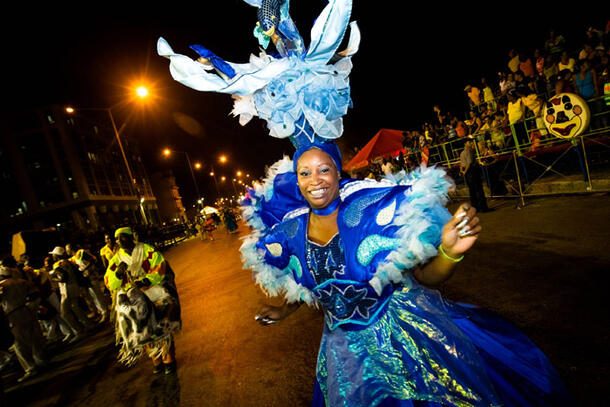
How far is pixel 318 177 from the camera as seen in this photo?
6.07ft

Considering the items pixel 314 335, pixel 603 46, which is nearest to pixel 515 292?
pixel 314 335

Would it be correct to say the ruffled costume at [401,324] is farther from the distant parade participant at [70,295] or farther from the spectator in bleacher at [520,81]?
the spectator in bleacher at [520,81]

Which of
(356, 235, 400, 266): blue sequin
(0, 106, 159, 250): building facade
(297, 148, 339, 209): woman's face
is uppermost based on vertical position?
(0, 106, 159, 250): building facade

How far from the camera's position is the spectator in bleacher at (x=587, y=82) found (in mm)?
7711

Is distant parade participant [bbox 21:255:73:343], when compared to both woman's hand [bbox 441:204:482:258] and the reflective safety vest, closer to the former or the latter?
the reflective safety vest

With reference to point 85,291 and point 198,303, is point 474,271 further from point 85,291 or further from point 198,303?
point 85,291

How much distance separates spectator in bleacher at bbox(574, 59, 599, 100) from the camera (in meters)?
7.71

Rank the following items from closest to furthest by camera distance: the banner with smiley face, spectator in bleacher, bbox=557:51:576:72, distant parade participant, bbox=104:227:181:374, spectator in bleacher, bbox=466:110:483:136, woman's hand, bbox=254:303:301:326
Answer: woman's hand, bbox=254:303:301:326, distant parade participant, bbox=104:227:181:374, the banner with smiley face, spectator in bleacher, bbox=557:51:576:72, spectator in bleacher, bbox=466:110:483:136

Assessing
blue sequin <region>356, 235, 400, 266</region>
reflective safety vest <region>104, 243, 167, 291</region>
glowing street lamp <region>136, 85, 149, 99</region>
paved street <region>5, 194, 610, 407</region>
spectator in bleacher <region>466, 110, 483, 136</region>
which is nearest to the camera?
blue sequin <region>356, 235, 400, 266</region>

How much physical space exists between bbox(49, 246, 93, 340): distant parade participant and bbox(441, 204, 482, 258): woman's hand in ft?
27.0

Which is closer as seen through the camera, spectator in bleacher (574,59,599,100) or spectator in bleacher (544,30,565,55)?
spectator in bleacher (574,59,599,100)

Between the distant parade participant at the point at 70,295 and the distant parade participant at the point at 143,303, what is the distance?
3.57m

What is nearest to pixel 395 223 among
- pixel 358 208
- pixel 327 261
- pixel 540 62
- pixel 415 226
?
pixel 415 226

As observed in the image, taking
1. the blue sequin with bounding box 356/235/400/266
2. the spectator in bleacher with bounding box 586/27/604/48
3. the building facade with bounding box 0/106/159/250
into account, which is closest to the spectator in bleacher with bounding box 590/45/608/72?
the spectator in bleacher with bounding box 586/27/604/48
